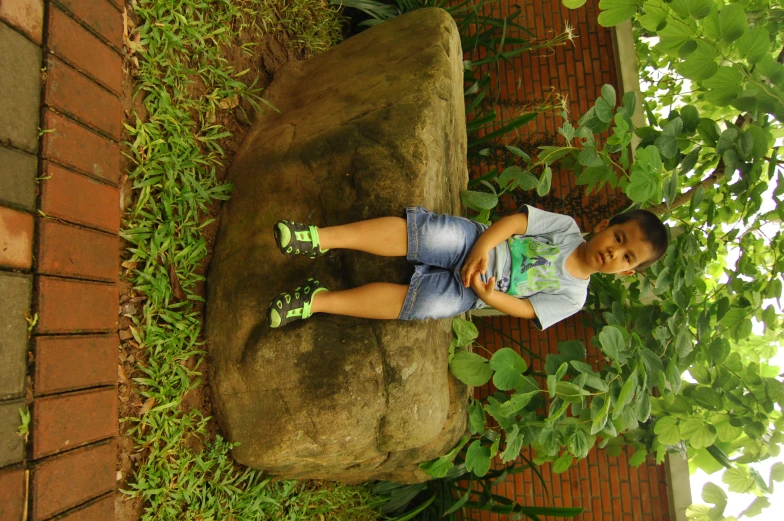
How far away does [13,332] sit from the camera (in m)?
1.23

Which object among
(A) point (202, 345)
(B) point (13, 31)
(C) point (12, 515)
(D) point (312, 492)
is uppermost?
(B) point (13, 31)

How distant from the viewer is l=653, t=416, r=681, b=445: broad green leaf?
2299 millimetres

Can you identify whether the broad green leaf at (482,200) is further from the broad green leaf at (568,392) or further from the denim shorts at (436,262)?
the broad green leaf at (568,392)

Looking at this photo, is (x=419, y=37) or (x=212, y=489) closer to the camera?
(x=212, y=489)

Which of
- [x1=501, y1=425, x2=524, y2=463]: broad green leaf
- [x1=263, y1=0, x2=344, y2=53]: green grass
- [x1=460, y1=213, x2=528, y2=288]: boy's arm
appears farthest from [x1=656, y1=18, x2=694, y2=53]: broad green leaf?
[x1=263, y1=0, x2=344, y2=53]: green grass

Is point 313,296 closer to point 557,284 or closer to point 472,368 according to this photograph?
point 472,368

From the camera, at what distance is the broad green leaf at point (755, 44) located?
6.20ft

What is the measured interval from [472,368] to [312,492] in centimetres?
118

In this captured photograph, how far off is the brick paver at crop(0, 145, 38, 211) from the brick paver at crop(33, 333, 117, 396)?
35 centimetres

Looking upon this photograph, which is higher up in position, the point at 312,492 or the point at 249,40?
the point at 249,40

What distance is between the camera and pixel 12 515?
3.93 feet

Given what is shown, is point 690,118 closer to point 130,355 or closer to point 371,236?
point 371,236

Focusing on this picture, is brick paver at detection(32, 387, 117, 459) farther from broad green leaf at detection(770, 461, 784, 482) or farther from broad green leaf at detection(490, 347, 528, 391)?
broad green leaf at detection(770, 461, 784, 482)

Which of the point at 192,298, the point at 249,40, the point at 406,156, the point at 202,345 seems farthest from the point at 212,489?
the point at 249,40
